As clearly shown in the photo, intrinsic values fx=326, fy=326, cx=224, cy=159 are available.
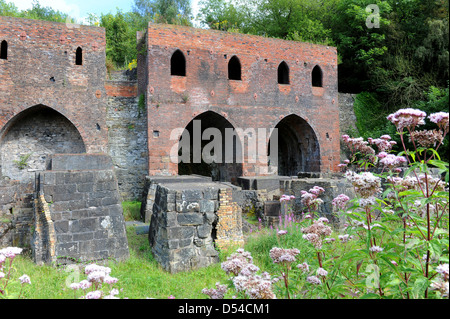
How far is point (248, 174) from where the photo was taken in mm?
14586

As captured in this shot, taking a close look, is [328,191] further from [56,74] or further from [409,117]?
[56,74]

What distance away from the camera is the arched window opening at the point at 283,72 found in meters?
15.7

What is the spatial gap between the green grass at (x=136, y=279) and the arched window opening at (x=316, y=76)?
13.5 m

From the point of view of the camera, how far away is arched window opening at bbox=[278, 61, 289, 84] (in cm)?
1574

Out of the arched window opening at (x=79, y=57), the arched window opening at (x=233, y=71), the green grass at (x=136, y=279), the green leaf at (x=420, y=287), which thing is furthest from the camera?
the arched window opening at (x=233, y=71)

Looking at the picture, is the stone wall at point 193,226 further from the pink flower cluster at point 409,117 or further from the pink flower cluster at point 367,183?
the pink flower cluster at point 409,117

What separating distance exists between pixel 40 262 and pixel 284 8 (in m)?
24.7

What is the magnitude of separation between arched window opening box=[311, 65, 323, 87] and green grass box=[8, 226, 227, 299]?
13.5 metres

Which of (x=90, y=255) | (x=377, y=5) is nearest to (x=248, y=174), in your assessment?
(x=90, y=255)

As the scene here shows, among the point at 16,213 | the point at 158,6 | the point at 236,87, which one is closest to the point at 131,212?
the point at 16,213

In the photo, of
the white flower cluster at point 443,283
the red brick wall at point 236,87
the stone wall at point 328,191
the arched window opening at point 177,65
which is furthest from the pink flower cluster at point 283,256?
the arched window opening at point 177,65

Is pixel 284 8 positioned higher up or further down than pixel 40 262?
higher up
